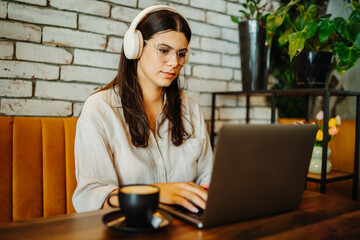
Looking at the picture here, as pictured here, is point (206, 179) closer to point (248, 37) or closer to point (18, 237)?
point (18, 237)

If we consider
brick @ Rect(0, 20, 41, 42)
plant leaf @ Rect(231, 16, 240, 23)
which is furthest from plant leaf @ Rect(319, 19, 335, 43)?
brick @ Rect(0, 20, 41, 42)

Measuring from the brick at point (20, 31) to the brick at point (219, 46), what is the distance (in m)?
0.99

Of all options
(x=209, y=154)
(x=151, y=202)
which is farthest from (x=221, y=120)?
(x=151, y=202)

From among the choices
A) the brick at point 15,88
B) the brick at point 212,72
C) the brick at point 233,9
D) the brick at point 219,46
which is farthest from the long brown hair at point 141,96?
the brick at point 233,9

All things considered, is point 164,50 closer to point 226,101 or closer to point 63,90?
point 63,90

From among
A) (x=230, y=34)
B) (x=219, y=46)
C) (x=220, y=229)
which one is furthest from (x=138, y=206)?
(x=230, y=34)

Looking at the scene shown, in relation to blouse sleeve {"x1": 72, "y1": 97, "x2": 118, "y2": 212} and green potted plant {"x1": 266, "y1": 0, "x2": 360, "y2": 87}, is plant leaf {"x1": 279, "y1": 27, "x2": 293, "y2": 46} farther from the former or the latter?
blouse sleeve {"x1": 72, "y1": 97, "x2": 118, "y2": 212}

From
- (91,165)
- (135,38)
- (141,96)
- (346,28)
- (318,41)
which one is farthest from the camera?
(318,41)

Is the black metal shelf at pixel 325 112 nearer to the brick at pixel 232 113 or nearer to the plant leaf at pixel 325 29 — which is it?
the brick at pixel 232 113

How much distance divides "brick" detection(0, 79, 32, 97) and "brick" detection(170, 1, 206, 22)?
3.12ft

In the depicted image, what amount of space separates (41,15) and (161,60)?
0.66 meters

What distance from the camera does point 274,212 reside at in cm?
78

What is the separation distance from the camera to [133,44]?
4.04ft

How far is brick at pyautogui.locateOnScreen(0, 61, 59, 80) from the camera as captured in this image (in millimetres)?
1439
